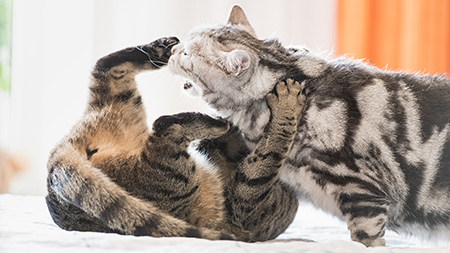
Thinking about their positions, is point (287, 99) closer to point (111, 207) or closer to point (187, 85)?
point (187, 85)

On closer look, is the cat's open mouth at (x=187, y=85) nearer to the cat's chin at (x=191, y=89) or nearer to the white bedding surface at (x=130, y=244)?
the cat's chin at (x=191, y=89)

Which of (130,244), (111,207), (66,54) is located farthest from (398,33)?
(130,244)

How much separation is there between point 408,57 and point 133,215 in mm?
2448

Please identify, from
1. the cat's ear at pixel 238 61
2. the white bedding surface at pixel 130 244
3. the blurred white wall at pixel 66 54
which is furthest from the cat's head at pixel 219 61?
the blurred white wall at pixel 66 54

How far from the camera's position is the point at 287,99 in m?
1.39

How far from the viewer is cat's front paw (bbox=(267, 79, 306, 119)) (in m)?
1.38

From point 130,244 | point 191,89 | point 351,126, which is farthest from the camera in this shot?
point 191,89

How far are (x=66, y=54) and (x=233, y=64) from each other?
1656 millimetres

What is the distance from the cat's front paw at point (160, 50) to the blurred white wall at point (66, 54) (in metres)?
0.96

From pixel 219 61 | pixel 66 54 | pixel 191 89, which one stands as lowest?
pixel 66 54

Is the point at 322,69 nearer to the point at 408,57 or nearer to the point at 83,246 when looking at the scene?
the point at 83,246

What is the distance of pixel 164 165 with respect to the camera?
127cm

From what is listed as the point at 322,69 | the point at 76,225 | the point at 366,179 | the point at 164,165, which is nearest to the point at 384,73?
the point at 322,69

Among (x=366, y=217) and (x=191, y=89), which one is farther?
(x=191, y=89)
